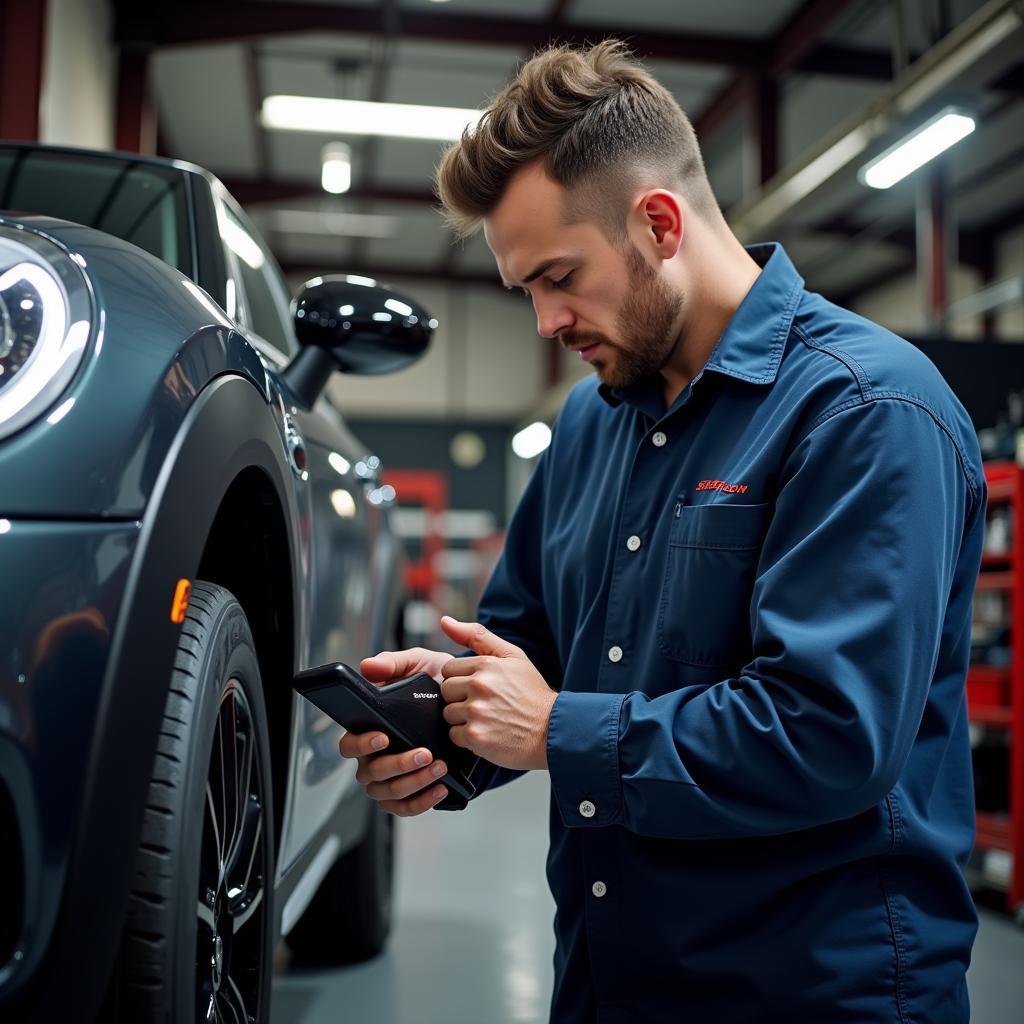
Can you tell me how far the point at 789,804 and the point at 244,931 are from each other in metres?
0.68

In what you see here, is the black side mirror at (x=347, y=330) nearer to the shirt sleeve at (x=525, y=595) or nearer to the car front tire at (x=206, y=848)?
the shirt sleeve at (x=525, y=595)

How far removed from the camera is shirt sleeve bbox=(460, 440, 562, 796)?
165 centimetres

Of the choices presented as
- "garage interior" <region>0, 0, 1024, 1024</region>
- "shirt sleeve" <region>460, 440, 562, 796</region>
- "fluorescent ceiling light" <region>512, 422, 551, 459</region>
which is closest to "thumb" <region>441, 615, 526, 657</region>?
"shirt sleeve" <region>460, 440, 562, 796</region>

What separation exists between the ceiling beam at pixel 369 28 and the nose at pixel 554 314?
19.6 feet

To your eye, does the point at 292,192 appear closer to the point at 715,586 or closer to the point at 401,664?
the point at 401,664

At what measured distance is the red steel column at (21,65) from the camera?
4824 millimetres

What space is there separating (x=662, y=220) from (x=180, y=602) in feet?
2.43

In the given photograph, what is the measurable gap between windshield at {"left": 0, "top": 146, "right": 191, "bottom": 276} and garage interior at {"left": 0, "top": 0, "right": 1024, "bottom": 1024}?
0.54 metres

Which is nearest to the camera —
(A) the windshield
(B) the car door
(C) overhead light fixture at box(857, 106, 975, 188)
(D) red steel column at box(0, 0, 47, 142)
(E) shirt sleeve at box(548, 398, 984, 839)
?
(E) shirt sleeve at box(548, 398, 984, 839)

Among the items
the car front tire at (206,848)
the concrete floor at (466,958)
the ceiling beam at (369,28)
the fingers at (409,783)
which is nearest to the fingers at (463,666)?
the fingers at (409,783)

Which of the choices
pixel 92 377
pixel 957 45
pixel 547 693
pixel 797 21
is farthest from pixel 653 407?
pixel 797 21

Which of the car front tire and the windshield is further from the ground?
the windshield

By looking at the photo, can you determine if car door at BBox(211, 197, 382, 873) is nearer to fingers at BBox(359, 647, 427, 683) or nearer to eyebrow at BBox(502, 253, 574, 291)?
fingers at BBox(359, 647, 427, 683)

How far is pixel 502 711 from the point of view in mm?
1192
